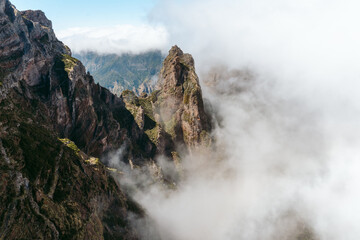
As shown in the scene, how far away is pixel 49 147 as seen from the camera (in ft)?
316

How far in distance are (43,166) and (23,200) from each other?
18.0m

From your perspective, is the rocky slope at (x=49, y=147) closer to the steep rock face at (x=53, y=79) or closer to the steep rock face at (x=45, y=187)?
the steep rock face at (x=45, y=187)

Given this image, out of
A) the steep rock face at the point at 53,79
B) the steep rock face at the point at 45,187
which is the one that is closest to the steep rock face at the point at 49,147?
the steep rock face at the point at 45,187

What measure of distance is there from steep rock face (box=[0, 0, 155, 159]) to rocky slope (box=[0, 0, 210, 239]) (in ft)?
1.83

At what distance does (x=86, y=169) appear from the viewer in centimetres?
11256

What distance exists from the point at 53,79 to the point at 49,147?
6971 centimetres

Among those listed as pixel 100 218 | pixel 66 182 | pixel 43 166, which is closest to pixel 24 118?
pixel 43 166

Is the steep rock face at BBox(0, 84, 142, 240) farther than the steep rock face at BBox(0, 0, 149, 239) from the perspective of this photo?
No

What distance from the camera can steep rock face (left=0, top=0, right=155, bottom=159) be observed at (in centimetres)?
12400

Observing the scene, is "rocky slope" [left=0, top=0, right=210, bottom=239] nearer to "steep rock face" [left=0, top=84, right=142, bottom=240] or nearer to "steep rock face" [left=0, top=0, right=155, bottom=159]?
"steep rock face" [left=0, top=84, right=142, bottom=240]

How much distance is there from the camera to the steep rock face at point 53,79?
407 feet

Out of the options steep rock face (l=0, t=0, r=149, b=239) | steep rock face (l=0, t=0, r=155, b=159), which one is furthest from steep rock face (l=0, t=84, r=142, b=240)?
steep rock face (l=0, t=0, r=155, b=159)

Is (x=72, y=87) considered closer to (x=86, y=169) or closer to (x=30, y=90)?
(x=30, y=90)

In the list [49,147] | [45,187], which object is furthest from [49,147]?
[45,187]
